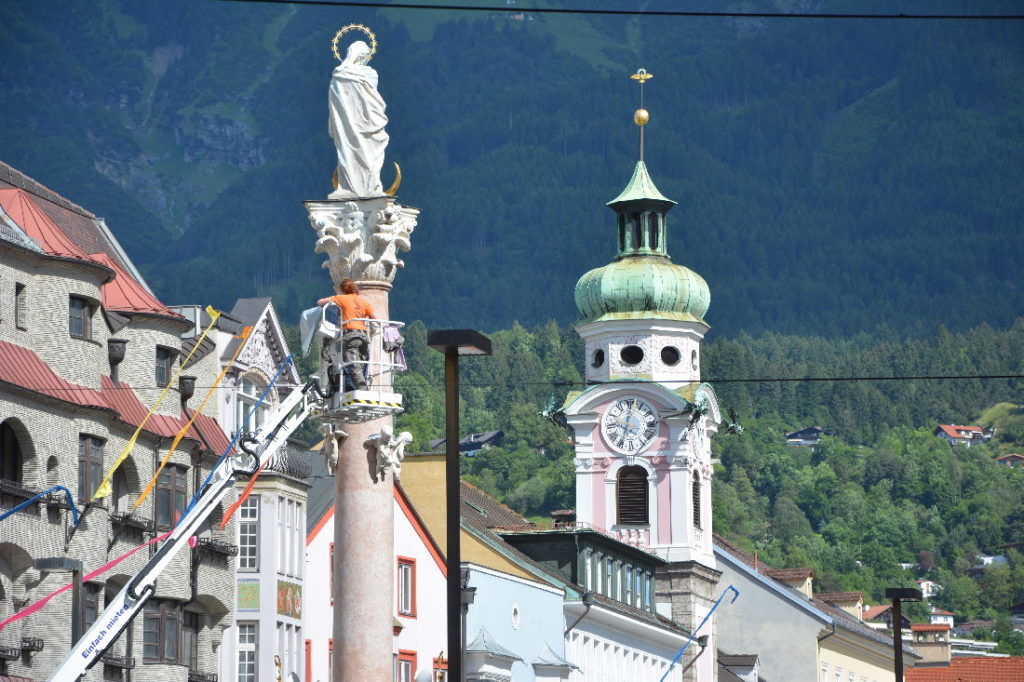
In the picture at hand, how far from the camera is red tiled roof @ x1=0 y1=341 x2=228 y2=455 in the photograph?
46125mm

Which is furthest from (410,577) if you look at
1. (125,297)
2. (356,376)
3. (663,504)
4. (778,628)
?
(778,628)

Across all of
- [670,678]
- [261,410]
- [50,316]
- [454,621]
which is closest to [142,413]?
[50,316]

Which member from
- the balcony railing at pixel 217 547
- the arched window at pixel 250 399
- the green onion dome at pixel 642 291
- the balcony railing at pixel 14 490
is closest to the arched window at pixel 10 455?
the balcony railing at pixel 14 490

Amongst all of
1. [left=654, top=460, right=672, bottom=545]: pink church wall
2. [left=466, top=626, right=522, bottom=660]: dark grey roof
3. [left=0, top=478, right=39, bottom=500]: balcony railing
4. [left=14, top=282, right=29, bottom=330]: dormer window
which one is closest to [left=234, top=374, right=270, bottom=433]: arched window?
[left=466, top=626, right=522, bottom=660]: dark grey roof

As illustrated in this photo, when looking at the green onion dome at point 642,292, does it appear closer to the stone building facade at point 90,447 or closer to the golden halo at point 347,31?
the stone building facade at point 90,447

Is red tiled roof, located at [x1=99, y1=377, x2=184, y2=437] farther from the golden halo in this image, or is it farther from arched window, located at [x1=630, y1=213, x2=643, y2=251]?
arched window, located at [x1=630, y1=213, x2=643, y2=251]

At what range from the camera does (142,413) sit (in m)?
51.8

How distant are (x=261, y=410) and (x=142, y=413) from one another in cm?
829

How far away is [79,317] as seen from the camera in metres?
49.2

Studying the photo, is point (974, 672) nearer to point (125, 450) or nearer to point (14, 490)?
point (14, 490)

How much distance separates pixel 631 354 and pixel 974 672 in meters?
30.7

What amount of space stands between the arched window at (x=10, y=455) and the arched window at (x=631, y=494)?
237 feet

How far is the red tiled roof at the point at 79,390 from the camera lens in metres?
46.1

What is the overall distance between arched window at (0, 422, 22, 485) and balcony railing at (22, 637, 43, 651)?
2883 mm
